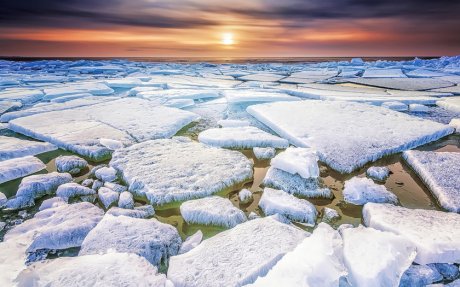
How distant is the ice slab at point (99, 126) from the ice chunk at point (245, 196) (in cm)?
140

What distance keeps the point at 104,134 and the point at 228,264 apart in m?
2.27

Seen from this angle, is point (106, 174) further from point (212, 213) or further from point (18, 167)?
point (212, 213)

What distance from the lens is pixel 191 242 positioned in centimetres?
137

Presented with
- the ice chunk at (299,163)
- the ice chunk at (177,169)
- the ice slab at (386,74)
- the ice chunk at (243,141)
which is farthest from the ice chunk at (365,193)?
the ice slab at (386,74)

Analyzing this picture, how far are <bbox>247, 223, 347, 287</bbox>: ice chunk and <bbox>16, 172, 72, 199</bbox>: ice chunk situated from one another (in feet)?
5.24

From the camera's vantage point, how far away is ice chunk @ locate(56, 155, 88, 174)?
2217mm

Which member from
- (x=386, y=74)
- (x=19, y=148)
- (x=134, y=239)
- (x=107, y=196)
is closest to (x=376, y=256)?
(x=134, y=239)

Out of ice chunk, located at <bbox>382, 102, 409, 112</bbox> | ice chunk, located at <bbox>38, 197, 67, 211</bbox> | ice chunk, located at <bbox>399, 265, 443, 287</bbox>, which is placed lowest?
ice chunk, located at <bbox>38, 197, 67, 211</bbox>

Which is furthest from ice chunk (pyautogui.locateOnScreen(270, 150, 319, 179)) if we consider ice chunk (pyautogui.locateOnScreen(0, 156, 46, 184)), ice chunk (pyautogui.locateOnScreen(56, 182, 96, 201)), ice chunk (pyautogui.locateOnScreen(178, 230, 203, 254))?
ice chunk (pyautogui.locateOnScreen(0, 156, 46, 184))

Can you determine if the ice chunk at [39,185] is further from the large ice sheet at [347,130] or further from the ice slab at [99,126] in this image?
the large ice sheet at [347,130]

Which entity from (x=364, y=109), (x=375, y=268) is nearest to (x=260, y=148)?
(x=375, y=268)

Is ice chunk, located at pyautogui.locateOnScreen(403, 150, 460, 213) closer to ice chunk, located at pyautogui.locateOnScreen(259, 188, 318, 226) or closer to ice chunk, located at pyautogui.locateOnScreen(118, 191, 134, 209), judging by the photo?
ice chunk, located at pyautogui.locateOnScreen(259, 188, 318, 226)

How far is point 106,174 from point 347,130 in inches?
90.8

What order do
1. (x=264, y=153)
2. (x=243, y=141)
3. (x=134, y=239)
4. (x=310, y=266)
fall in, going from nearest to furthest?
(x=310, y=266) → (x=134, y=239) → (x=264, y=153) → (x=243, y=141)
